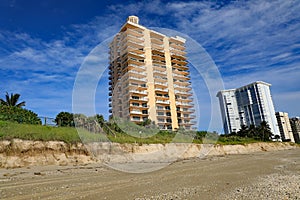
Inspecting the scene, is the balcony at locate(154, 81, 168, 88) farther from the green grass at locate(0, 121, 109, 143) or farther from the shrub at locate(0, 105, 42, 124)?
the shrub at locate(0, 105, 42, 124)

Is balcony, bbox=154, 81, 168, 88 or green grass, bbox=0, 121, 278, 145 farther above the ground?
balcony, bbox=154, 81, 168, 88

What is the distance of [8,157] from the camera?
12.0 metres

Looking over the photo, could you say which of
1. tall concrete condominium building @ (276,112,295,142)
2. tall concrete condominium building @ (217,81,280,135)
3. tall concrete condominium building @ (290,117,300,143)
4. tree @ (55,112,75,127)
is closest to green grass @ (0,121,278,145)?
tree @ (55,112,75,127)

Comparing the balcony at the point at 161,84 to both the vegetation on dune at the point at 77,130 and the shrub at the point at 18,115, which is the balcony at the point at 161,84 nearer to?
the vegetation on dune at the point at 77,130

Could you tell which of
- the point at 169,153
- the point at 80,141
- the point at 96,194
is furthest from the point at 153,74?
the point at 169,153

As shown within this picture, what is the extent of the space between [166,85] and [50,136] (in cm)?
973

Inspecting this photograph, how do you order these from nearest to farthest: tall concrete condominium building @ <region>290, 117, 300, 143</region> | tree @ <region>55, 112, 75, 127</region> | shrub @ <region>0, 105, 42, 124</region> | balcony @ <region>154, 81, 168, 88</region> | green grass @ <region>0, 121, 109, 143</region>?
balcony @ <region>154, 81, 168, 88</region>
green grass @ <region>0, 121, 109, 143</region>
shrub @ <region>0, 105, 42, 124</region>
tree @ <region>55, 112, 75, 127</region>
tall concrete condominium building @ <region>290, 117, 300, 143</region>

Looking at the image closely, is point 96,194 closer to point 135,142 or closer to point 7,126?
point 7,126

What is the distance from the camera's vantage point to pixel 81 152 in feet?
50.3

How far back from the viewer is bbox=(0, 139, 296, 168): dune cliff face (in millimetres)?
12367

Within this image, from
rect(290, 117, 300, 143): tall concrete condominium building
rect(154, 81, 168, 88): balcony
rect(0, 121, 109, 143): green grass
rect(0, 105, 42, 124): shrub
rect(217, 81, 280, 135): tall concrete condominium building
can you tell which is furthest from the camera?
rect(290, 117, 300, 143): tall concrete condominium building

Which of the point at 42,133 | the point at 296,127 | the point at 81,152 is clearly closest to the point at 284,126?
the point at 296,127

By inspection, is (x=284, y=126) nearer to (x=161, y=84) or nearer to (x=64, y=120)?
(x=64, y=120)

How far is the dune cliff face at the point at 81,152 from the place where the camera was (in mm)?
12367
